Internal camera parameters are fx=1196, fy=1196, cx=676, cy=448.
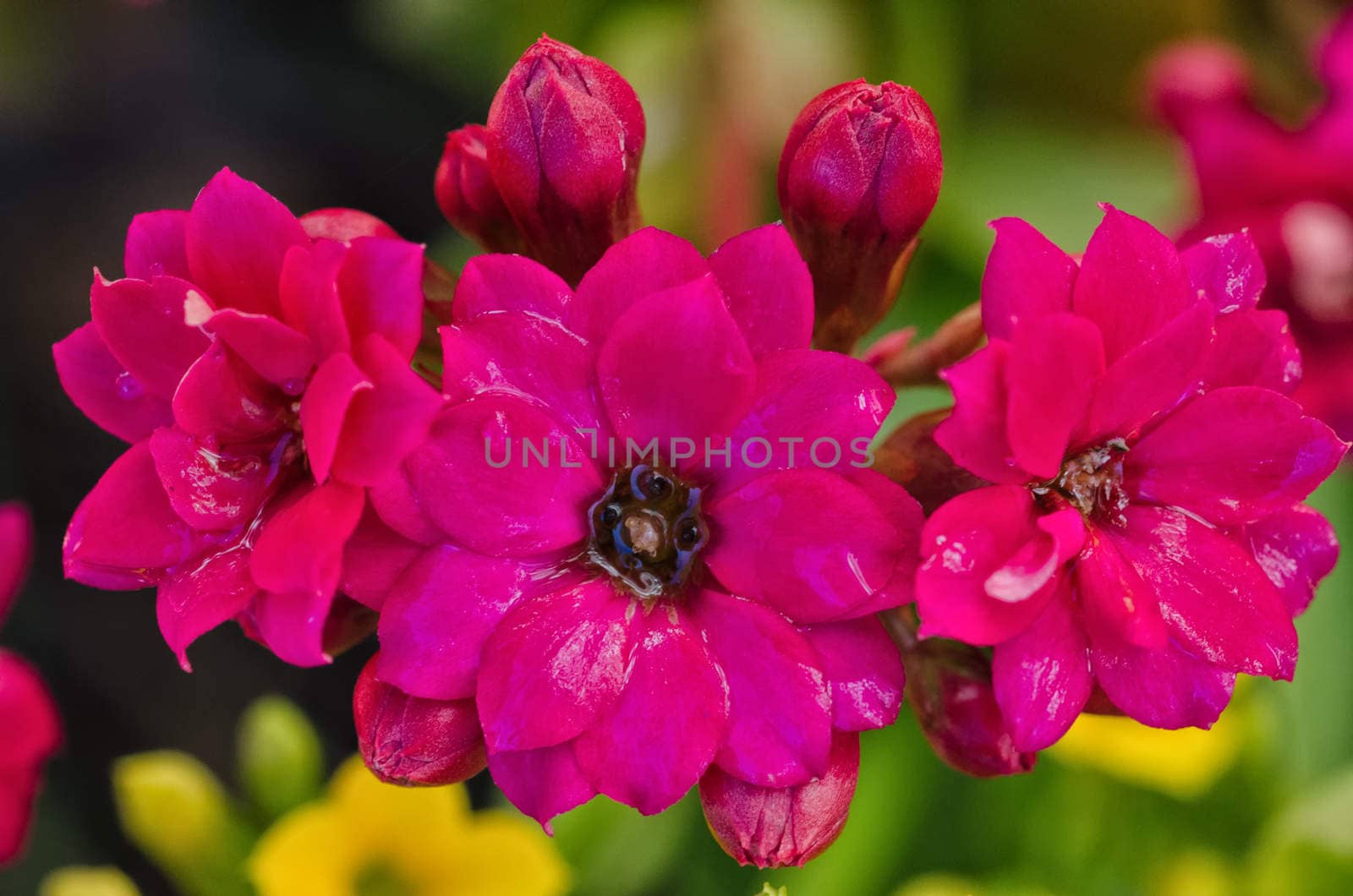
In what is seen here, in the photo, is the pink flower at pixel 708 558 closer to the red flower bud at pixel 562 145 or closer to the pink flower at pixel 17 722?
the red flower bud at pixel 562 145

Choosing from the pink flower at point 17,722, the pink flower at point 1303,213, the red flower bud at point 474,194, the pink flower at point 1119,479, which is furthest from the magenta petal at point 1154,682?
the pink flower at point 17,722

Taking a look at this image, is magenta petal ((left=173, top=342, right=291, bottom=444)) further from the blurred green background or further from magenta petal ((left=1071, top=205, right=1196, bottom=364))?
Result: the blurred green background

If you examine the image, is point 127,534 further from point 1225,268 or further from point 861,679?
point 1225,268

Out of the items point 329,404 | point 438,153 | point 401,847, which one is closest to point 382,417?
point 329,404

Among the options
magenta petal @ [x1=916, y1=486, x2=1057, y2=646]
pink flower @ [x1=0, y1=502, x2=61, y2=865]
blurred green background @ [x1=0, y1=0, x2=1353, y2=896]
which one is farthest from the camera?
blurred green background @ [x1=0, y1=0, x2=1353, y2=896]

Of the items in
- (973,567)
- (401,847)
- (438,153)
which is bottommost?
(401,847)

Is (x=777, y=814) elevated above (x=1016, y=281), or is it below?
below

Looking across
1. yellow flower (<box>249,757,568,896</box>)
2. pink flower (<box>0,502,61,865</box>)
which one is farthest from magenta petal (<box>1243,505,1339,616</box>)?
pink flower (<box>0,502,61,865</box>)
